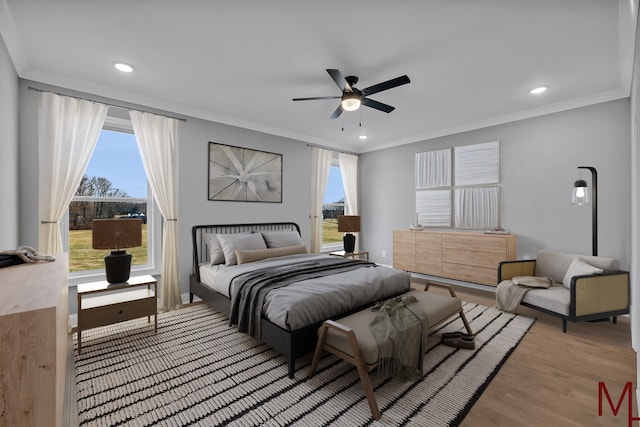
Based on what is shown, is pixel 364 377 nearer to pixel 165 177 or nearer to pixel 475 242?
pixel 475 242

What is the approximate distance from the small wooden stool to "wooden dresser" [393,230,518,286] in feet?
6.40

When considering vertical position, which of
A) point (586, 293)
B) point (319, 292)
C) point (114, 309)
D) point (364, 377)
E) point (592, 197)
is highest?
point (592, 197)

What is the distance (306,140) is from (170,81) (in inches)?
104

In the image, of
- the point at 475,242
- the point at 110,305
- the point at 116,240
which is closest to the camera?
the point at 110,305


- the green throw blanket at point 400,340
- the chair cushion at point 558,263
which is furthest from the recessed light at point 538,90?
the green throw blanket at point 400,340

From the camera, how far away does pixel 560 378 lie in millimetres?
2186

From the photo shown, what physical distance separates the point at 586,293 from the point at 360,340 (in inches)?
106

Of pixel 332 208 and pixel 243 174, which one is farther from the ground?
pixel 243 174

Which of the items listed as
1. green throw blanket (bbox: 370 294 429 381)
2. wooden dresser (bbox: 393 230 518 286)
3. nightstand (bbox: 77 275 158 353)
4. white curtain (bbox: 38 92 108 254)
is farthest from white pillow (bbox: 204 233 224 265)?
wooden dresser (bbox: 393 230 518 286)

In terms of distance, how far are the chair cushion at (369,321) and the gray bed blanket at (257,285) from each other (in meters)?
0.71

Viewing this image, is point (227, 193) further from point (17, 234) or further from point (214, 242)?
point (17, 234)

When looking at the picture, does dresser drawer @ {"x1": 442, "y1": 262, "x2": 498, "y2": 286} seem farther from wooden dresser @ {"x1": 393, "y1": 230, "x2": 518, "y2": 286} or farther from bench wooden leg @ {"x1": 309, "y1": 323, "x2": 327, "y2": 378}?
bench wooden leg @ {"x1": 309, "y1": 323, "x2": 327, "y2": 378}

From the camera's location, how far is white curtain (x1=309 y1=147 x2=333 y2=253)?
17.9 ft

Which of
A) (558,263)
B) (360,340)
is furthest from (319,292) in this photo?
(558,263)
